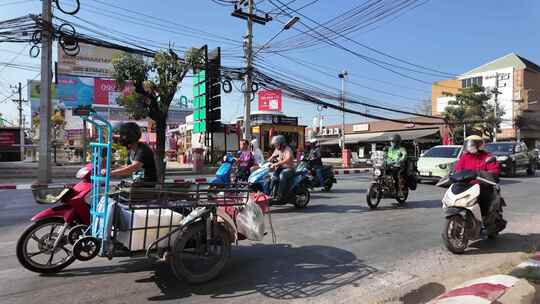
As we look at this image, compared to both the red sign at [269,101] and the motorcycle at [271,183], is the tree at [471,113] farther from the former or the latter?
the motorcycle at [271,183]

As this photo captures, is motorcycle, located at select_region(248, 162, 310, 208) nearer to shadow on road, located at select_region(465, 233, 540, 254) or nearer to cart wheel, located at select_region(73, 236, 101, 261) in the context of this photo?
shadow on road, located at select_region(465, 233, 540, 254)

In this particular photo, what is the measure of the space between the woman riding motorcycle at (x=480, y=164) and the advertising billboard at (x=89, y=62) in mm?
30773

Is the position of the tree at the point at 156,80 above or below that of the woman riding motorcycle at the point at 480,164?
above

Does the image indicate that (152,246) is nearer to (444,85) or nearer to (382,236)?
(382,236)

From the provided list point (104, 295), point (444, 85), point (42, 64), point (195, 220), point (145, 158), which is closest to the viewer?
point (104, 295)

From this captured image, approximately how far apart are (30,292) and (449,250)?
520 centimetres

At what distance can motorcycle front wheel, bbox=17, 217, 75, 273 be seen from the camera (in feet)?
14.9

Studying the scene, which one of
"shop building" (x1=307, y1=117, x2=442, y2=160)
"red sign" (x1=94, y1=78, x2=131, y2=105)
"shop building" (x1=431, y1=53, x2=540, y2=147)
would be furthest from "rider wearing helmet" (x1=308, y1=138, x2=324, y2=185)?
"shop building" (x1=431, y1=53, x2=540, y2=147)

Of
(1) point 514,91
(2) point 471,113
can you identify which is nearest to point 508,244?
(2) point 471,113

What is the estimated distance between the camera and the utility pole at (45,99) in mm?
15555

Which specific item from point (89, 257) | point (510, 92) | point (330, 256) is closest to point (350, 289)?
point (330, 256)

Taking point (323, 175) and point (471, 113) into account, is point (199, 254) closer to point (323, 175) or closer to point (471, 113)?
point (323, 175)

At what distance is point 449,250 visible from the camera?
221 inches

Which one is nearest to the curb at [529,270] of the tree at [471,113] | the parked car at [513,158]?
the parked car at [513,158]
